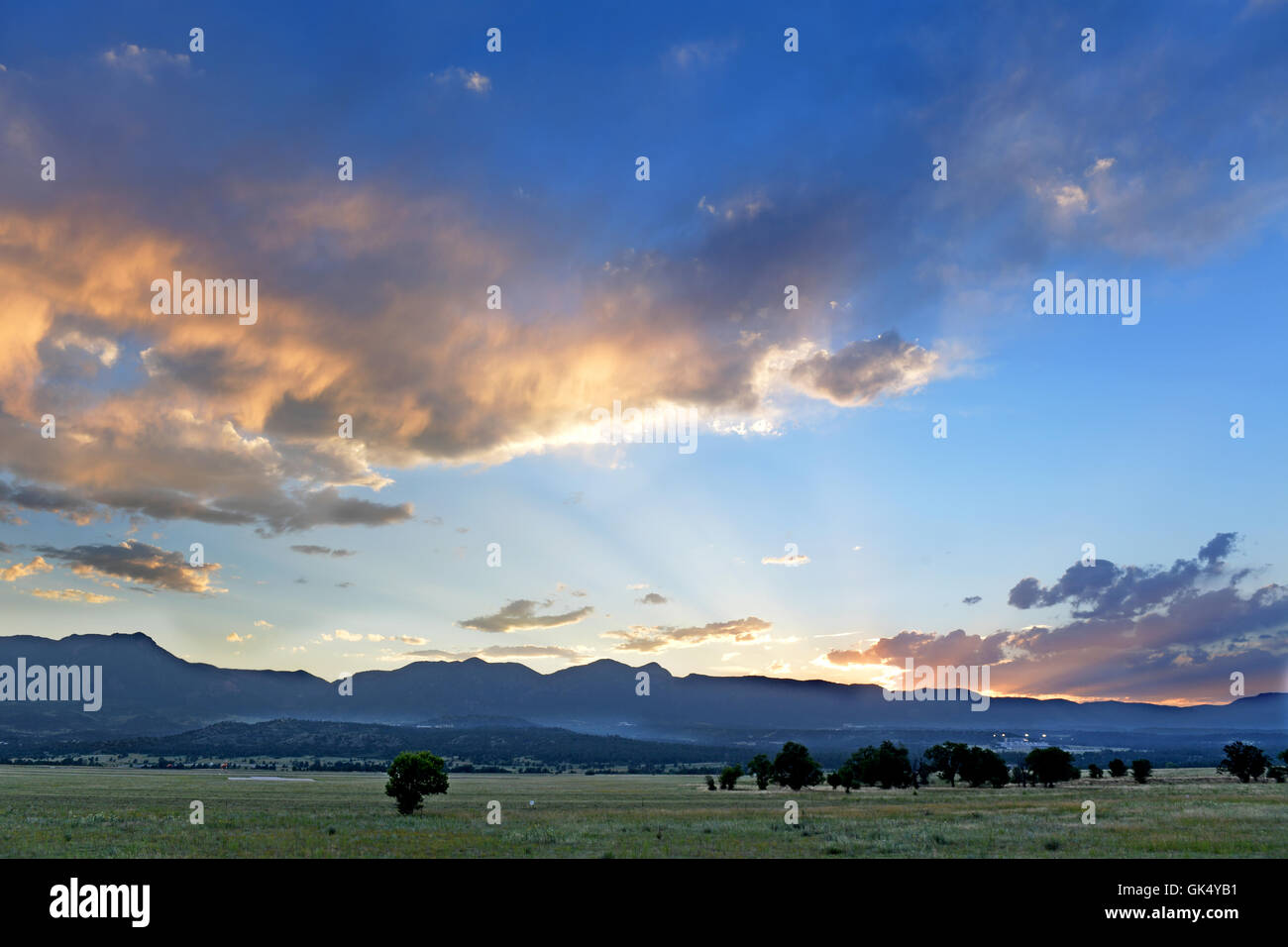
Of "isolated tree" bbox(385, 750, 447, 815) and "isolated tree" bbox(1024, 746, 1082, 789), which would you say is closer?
"isolated tree" bbox(385, 750, 447, 815)

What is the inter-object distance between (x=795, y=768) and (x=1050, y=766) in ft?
113

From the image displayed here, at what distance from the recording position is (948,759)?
112 m

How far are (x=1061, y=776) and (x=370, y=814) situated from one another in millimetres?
90282

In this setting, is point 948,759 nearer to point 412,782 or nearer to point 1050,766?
point 1050,766

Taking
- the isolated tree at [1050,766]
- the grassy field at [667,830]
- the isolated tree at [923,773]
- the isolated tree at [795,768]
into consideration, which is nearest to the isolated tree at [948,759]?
the isolated tree at [923,773]

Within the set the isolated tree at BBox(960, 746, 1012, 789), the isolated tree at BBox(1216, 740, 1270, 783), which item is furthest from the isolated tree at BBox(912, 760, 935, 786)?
the isolated tree at BBox(1216, 740, 1270, 783)

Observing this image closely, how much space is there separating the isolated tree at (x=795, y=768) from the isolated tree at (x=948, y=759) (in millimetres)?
20857

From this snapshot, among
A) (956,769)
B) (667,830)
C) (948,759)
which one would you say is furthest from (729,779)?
(667,830)

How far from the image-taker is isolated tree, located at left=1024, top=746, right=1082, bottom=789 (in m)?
102

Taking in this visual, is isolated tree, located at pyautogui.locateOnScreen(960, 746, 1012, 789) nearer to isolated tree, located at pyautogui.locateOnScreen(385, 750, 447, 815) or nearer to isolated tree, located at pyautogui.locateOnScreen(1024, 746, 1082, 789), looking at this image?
isolated tree, located at pyautogui.locateOnScreen(1024, 746, 1082, 789)

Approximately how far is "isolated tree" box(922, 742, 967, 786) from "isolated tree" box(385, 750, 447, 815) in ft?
247

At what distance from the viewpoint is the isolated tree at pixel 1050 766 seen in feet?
335

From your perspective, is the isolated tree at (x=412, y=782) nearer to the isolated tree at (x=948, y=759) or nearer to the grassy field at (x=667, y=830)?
the grassy field at (x=667, y=830)
